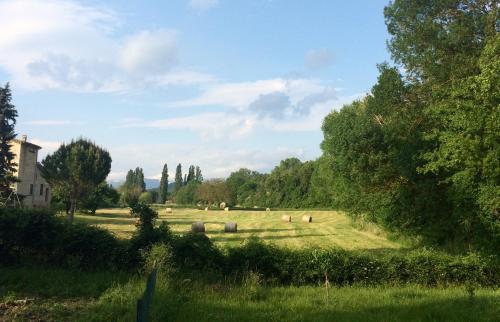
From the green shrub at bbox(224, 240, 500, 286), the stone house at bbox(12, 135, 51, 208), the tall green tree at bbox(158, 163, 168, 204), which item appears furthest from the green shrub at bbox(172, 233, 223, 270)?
the tall green tree at bbox(158, 163, 168, 204)

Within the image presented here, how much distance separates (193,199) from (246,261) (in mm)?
118464

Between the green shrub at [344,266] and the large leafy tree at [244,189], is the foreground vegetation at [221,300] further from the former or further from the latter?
the large leafy tree at [244,189]

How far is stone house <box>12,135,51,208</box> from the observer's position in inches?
2163

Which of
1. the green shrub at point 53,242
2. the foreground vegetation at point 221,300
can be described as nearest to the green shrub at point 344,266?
the foreground vegetation at point 221,300

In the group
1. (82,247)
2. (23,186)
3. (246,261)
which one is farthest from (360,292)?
(23,186)

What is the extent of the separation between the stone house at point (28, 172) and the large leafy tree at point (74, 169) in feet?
23.6

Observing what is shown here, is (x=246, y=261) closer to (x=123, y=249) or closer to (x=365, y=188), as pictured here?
(x=123, y=249)

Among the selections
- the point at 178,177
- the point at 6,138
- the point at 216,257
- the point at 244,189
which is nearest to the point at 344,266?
the point at 216,257

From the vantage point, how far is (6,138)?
41188 millimetres

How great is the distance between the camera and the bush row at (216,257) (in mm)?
12953

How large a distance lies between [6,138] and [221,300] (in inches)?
1501

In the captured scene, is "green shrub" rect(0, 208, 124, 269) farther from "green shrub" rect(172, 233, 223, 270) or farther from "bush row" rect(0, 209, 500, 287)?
"green shrub" rect(172, 233, 223, 270)

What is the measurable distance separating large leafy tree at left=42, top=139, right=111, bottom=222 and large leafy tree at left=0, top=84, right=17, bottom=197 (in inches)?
248

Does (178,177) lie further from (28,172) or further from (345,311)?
(345,311)
